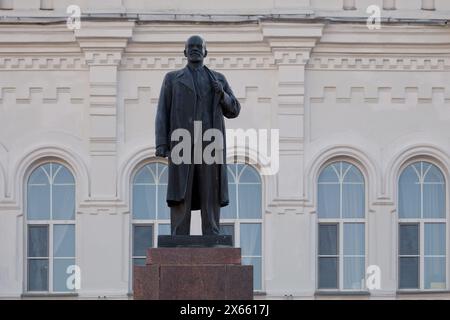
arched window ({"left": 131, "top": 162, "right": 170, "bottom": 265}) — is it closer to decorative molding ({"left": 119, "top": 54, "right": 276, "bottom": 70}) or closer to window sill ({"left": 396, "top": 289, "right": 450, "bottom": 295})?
decorative molding ({"left": 119, "top": 54, "right": 276, "bottom": 70})

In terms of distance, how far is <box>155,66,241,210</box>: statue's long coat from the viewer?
25359mm

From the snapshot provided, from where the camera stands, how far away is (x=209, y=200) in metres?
25.5

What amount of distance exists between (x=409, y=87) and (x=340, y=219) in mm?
2419

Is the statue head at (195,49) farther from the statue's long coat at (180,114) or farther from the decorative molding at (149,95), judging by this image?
the decorative molding at (149,95)

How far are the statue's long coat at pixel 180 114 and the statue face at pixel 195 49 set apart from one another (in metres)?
0.17

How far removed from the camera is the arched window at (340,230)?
37.2 m

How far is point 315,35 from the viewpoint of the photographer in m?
37.1

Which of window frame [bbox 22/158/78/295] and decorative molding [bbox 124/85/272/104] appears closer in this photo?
window frame [bbox 22/158/78/295]

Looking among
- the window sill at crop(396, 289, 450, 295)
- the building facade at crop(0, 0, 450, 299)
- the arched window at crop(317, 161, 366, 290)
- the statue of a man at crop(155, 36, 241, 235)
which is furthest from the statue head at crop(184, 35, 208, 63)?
the window sill at crop(396, 289, 450, 295)

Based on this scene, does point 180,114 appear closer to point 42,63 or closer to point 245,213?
point 245,213

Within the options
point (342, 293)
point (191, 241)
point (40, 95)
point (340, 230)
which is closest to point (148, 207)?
point (40, 95)

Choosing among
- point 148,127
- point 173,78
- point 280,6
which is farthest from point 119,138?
point 173,78

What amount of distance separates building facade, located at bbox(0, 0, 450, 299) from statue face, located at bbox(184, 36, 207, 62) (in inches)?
456
